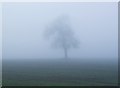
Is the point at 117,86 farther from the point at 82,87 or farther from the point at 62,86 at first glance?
the point at 62,86

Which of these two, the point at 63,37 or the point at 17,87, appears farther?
the point at 63,37

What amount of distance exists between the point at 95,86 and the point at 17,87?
4504mm

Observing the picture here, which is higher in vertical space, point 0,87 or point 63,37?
point 63,37

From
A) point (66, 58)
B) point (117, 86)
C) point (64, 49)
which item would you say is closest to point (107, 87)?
point (117, 86)

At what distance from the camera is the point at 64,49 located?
6831 cm

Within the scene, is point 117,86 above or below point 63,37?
below

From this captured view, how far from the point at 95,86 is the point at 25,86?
13.6 feet

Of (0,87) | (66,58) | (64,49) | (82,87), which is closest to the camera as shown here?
(0,87)

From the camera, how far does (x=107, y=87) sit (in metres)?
15.3

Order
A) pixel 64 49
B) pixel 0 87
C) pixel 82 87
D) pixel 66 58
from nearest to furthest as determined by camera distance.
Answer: pixel 0 87 < pixel 82 87 < pixel 66 58 < pixel 64 49

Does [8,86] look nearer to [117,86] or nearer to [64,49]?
[117,86]

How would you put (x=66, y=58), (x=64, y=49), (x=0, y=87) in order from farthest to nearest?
(x=64, y=49)
(x=66, y=58)
(x=0, y=87)

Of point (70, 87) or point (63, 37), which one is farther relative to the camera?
point (63, 37)

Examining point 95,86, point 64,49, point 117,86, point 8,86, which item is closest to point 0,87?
point 8,86
